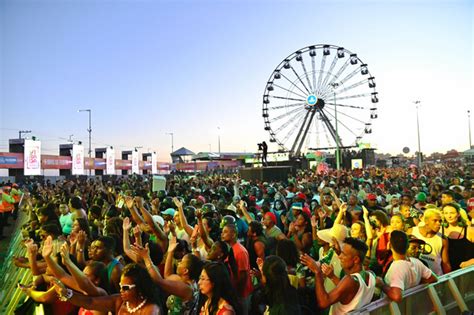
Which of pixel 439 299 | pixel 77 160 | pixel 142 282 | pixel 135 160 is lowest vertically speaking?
pixel 439 299

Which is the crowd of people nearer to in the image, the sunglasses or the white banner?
the sunglasses

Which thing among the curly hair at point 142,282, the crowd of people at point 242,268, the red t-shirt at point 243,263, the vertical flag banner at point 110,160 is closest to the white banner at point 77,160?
the vertical flag banner at point 110,160

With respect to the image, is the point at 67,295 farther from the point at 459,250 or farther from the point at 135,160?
the point at 135,160

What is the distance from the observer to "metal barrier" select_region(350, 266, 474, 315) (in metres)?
2.87

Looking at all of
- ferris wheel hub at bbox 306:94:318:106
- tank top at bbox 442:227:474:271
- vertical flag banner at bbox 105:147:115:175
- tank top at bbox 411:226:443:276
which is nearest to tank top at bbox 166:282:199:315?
tank top at bbox 411:226:443:276

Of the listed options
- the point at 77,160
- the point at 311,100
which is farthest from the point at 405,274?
the point at 311,100

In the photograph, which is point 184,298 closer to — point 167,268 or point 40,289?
point 167,268

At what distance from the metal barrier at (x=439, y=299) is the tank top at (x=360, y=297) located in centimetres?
9

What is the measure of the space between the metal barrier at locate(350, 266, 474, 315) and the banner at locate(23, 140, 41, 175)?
87.3ft

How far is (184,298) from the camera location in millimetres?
3008

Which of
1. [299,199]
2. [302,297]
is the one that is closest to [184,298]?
[302,297]

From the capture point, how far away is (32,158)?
83.9 feet

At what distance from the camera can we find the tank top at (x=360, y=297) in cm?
279

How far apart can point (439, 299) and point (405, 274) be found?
52cm
